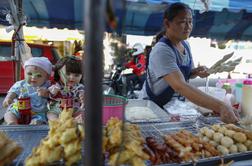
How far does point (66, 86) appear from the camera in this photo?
2293 mm

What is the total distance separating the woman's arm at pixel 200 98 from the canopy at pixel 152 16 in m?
0.92

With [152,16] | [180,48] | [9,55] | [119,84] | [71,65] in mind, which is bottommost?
[119,84]

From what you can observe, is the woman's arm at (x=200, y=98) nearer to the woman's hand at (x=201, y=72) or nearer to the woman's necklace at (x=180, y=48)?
the woman's necklace at (x=180, y=48)

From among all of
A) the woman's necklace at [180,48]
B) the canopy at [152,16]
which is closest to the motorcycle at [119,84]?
the woman's necklace at [180,48]

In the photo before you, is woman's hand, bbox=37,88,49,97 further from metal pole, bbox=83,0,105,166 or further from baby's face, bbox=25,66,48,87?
metal pole, bbox=83,0,105,166

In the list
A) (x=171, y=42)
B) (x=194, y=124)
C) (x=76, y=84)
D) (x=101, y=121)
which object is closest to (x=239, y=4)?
(x=171, y=42)

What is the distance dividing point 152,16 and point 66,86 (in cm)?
196

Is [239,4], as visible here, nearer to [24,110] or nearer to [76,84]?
[76,84]

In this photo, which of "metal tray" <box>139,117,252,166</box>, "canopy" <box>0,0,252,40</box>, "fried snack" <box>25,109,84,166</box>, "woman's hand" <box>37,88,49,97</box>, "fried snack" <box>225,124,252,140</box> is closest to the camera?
"fried snack" <box>25,109,84,166</box>

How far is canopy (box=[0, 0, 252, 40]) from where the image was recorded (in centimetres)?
259

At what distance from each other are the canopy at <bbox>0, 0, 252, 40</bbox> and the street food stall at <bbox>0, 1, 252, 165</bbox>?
1346 millimetres

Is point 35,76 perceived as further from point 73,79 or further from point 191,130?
point 191,130

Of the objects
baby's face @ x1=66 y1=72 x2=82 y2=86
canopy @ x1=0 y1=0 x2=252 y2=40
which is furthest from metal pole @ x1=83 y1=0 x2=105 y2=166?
canopy @ x1=0 y1=0 x2=252 y2=40

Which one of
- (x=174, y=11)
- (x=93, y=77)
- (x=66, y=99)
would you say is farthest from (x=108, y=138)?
(x=174, y=11)
